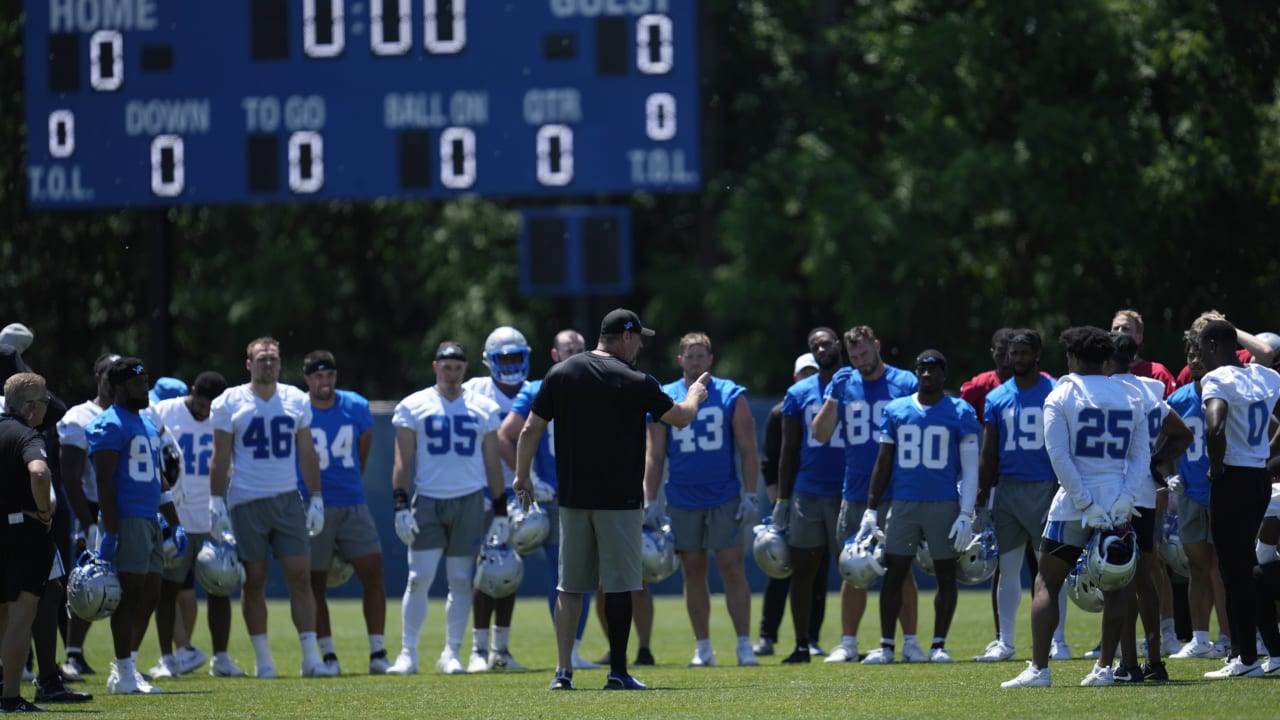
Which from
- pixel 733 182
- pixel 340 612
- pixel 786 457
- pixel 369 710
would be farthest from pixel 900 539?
pixel 733 182

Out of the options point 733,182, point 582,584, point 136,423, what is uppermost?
point 733,182

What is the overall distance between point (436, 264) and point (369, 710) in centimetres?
2300

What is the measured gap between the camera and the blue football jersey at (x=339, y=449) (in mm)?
13195

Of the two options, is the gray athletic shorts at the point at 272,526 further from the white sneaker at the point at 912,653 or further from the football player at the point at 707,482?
the white sneaker at the point at 912,653

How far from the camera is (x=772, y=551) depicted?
1308 cm

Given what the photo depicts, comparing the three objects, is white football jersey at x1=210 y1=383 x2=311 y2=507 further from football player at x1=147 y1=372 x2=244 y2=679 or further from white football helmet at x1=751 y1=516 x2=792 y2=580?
white football helmet at x1=751 y1=516 x2=792 y2=580

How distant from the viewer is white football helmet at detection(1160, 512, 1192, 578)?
12.0m

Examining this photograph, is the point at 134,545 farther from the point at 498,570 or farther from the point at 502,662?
the point at 502,662

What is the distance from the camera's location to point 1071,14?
80.7 ft

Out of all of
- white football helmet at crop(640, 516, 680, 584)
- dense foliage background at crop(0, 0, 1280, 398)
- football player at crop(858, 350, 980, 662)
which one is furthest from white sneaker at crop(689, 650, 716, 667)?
→ dense foliage background at crop(0, 0, 1280, 398)

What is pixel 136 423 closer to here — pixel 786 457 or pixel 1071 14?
pixel 786 457

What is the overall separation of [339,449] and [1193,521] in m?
5.46

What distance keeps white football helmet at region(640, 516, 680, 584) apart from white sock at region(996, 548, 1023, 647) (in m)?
2.04

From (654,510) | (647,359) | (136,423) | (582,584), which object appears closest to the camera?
(582,584)
